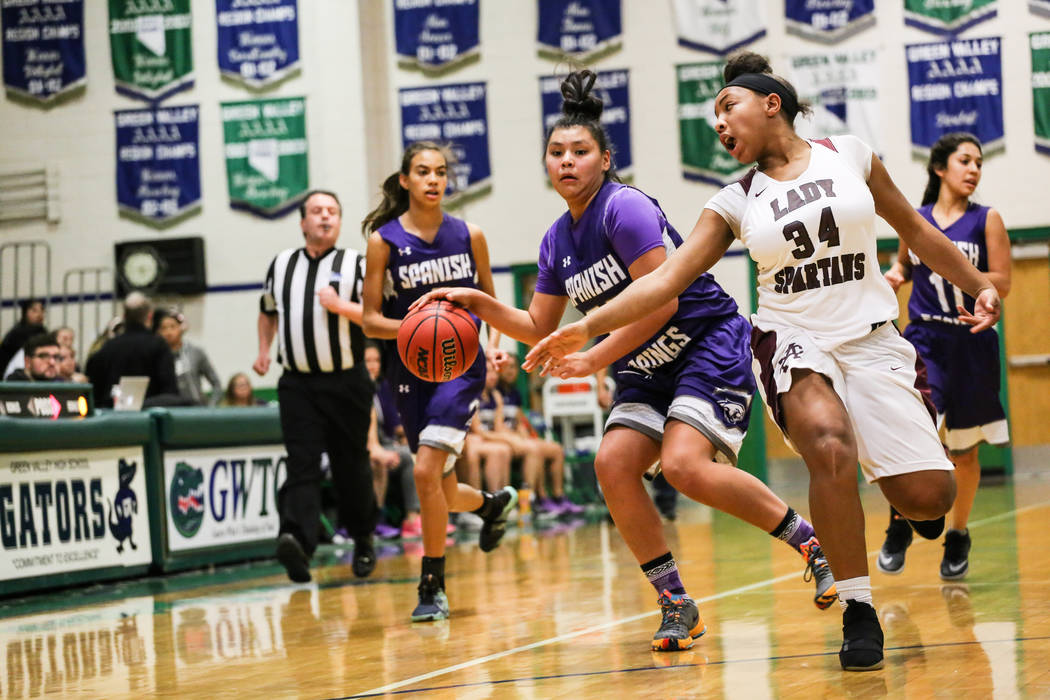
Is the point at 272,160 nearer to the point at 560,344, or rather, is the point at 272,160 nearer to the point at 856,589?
the point at 560,344

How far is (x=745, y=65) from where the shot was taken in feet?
13.0

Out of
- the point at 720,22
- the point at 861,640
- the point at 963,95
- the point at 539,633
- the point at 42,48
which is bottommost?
the point at 539,633

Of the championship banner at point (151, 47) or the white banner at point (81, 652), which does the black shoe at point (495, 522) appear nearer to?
the white banner at point (81, 652)

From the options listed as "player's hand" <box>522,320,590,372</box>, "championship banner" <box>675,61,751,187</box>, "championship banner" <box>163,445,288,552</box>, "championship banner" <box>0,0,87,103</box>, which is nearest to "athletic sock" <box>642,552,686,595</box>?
"player's hand" <box>522,320,590,372</box>

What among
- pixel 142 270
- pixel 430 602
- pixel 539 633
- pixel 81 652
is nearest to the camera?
pixel 539 633

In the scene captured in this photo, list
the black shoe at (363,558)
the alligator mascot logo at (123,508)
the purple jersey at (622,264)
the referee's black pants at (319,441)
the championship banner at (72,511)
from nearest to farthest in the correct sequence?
the purple jersey at (622,264), the referee's black pants at (319,441), the championship banner at (72,511), the black shoe at (363,558), the alligator mascot logo at (123,508)

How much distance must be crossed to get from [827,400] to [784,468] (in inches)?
463

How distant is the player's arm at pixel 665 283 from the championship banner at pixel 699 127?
1150cm

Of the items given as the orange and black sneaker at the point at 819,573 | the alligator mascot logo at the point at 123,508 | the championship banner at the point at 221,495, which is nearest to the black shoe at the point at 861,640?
the orange and black sneaker at the point at 819,573

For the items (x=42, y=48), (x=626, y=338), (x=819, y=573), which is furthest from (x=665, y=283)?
(x=42, y=48)

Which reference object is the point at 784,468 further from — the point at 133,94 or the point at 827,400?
the point at 827,400

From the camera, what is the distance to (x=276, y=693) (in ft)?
12.7

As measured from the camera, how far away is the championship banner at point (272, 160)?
15.2m

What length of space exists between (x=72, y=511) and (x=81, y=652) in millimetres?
2458
